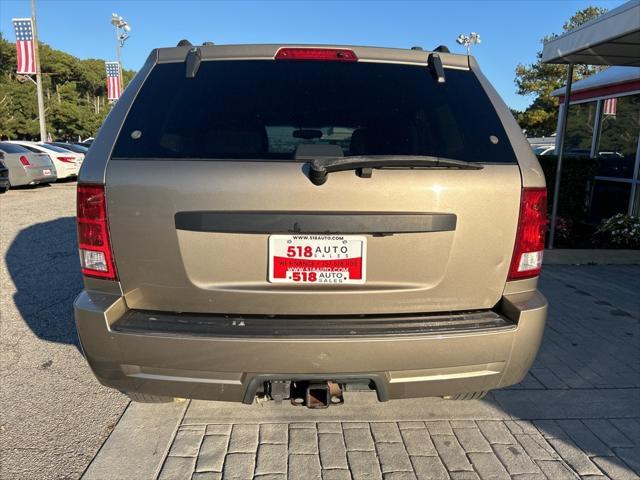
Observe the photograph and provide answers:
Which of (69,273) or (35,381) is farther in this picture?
(69,273)

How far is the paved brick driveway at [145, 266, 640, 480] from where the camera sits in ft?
7.50

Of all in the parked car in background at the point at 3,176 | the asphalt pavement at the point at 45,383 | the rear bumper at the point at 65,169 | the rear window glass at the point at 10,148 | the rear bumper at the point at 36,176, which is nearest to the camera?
the asphalt pavement at the point at 45,383

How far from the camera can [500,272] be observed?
2021 millimetres

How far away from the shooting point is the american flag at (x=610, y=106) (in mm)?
9289

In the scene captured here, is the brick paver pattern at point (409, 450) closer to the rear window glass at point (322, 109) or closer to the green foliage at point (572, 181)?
the rear window glass at point (322, 109)

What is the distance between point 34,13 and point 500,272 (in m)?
29.7

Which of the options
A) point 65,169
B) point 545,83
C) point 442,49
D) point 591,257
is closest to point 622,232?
point 591,257

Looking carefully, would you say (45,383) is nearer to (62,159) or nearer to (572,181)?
(572,181)

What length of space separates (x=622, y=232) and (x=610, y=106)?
12.3ft

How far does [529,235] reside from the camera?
205 centimetres

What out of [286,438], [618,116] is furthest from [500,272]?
[618,116]

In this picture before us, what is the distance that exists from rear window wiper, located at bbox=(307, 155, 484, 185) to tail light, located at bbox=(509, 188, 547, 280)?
0.40m

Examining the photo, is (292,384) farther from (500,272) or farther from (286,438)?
(500,272)

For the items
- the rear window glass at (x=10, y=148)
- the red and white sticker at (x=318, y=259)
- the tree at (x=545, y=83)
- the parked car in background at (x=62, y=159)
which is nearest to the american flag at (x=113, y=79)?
the parked car in background at (x=62, y=159)
